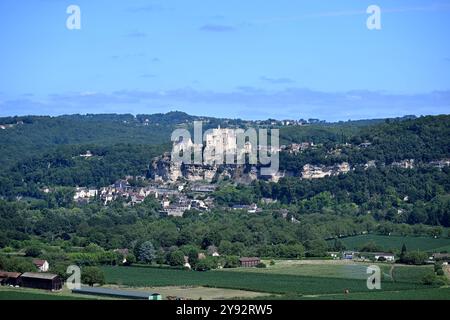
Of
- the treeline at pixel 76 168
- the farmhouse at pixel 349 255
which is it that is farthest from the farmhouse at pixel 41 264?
the treeline at pixel 76 168

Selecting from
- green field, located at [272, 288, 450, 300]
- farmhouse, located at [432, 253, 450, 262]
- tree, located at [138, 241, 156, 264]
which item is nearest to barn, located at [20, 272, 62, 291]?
green field, located at [272, 288, 450, 300]

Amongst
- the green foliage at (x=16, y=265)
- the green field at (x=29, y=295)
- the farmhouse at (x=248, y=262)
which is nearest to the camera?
the green field at (x=29, y=295)

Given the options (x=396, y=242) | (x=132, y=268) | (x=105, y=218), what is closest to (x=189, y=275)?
(x=132, y=268)

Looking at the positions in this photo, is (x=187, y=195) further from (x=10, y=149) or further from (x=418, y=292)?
(x=418, y=292)

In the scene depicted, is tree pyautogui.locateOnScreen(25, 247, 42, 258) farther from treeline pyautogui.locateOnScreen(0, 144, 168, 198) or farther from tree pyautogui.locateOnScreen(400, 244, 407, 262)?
treeline pyautogui.locateOnScreen(0, 144, 168, 198)

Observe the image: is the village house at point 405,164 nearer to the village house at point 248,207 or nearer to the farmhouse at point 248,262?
the village house at point 248,207

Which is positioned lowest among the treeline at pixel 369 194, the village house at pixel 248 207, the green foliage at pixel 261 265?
the green foliage at pixel 261 265
